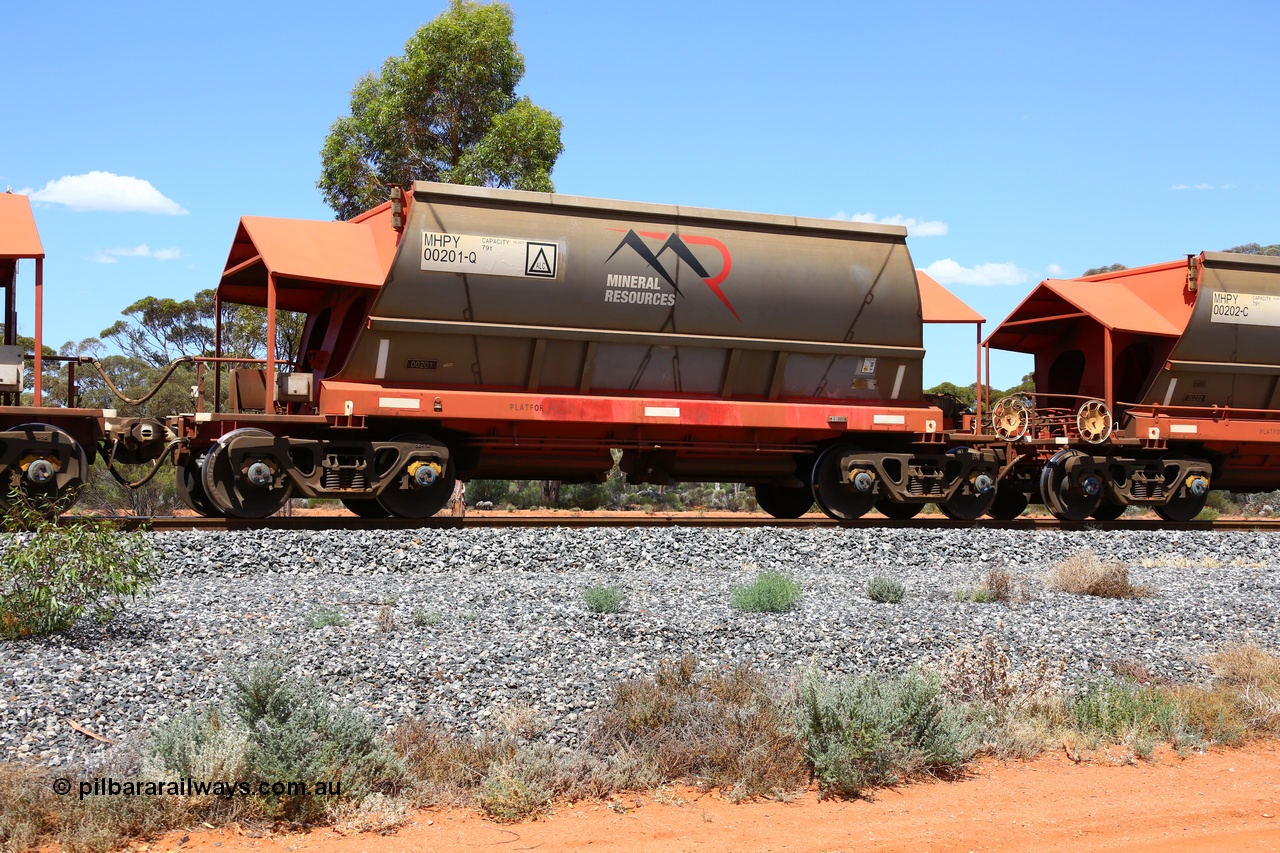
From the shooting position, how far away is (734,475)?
1480 centimetres

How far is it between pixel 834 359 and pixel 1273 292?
7.49 meters

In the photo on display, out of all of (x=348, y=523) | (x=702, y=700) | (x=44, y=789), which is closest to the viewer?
(x=44, y=789)

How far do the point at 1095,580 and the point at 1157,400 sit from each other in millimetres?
7620

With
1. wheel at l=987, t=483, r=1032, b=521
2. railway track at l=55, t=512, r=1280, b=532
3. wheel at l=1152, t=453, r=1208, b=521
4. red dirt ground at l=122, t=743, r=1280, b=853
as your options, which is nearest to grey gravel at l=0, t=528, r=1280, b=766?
red dirt ground at l=122, t=743, r=1280, b=853

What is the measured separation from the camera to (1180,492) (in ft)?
54.1

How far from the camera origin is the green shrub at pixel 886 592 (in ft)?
30.7

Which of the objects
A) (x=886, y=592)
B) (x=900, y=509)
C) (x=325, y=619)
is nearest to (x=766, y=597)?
(x=886, y=592)

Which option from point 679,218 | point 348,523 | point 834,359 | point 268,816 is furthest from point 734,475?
point 268,816

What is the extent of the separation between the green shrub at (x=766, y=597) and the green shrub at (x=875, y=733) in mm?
2220

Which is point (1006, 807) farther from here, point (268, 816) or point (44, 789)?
point (44, 789)

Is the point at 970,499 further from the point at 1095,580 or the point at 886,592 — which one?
the point at 886,592

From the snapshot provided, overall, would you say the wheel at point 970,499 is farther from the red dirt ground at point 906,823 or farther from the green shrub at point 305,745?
the green shrub at point 305,745

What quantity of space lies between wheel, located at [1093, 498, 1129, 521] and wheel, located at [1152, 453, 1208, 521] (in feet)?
1.88

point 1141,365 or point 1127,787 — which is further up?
point 1141,365
